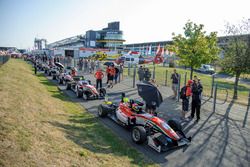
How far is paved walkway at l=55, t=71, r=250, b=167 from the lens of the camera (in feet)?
17.8

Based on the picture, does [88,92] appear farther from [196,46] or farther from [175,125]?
[196,46]

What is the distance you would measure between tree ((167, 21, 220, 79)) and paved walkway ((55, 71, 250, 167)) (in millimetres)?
3999

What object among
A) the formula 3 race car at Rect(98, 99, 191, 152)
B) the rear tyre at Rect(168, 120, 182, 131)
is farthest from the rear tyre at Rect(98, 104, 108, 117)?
the rear tyre at Rect(168, 120, 182, 131)

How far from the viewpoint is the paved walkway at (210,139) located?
5.43m

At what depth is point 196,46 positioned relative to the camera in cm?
1365

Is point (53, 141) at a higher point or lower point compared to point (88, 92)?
lower

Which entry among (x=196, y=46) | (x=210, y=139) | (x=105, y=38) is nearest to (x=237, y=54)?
(x=196, y=46)

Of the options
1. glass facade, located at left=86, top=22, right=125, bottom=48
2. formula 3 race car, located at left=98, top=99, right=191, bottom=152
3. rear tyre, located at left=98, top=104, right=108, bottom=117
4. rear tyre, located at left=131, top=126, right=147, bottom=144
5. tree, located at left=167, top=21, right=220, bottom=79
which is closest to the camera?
formula 3 race car, located at left=98, top=99, right=191, bottom=152

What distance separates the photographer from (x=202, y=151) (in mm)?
5969

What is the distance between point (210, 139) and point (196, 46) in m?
8.30

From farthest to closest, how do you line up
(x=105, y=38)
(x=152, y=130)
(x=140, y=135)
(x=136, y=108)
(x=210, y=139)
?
(x=105, y=38), (x=136, y=108), (x=210, y=139), (x=152, y=130), (x=140, y=135)

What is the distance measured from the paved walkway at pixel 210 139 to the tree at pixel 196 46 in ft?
13.1

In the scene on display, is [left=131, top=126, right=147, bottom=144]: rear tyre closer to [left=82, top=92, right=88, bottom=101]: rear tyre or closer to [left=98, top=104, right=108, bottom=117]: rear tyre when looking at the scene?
[left=98, top=104, right=108, bottom=117]: rear tyre

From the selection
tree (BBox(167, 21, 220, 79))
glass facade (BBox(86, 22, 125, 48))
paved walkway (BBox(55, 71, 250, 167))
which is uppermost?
glass facade (BBox(86, 22, 125, 48))
